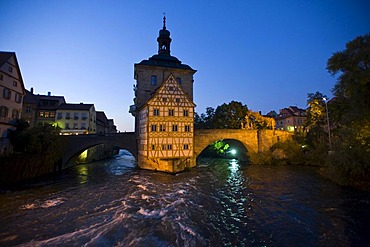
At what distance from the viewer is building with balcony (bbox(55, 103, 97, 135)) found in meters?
36.4

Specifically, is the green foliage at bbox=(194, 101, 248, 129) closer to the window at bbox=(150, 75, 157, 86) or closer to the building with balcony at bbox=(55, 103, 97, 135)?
the window at bbox=(150, 75, 157, 86)

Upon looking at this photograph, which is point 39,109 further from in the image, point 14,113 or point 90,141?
point 90,141

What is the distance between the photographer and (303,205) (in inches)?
444

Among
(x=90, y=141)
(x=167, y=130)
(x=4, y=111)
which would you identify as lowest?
(x=90, y=141)

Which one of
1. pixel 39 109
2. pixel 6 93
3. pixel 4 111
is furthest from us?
pixel 39 109

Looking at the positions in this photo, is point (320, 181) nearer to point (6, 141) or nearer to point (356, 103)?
point (356, 103)

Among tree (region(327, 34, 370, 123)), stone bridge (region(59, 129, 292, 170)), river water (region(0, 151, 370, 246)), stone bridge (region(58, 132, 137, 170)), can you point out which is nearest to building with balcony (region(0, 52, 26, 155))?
stone bridge (region(58, 132, 137, 170))

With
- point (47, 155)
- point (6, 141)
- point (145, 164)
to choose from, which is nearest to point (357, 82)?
point (145, 164)

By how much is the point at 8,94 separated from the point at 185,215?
74.9 ft

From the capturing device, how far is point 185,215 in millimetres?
9984

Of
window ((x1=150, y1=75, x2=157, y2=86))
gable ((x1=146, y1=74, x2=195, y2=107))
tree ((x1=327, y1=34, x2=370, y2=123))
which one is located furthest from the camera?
window ((x1=150, y1=75, x2=157, y2=86))

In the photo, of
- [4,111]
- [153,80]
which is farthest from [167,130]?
[4,111]

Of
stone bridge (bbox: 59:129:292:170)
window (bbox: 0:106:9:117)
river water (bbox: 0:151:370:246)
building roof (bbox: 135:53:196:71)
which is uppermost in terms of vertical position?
building roof (bbox: 135:53:196:71)

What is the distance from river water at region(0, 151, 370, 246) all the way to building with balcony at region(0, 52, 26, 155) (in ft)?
23.9
